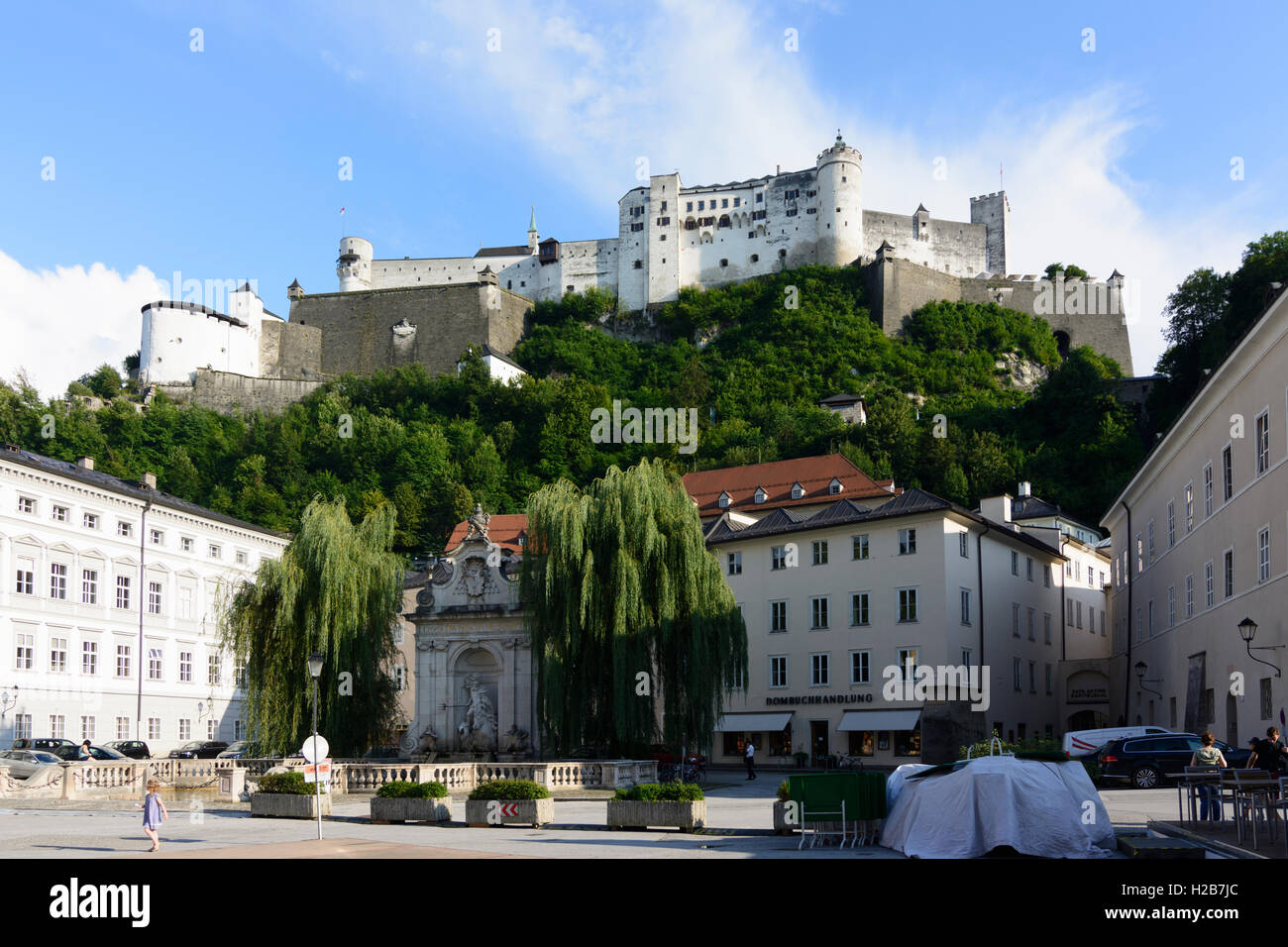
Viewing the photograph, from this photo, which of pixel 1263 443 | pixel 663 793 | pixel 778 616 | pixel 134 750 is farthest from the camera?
pixel 778 616

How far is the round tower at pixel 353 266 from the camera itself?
14675 cm

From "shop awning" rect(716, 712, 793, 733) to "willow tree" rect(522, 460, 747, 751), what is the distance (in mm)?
17354

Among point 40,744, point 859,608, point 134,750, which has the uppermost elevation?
point 859,608

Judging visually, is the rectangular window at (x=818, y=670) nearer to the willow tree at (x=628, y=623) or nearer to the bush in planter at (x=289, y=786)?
the willow tree at (x=628, y=623)

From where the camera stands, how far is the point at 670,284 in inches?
5438

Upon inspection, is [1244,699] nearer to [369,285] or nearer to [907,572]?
[907,572]

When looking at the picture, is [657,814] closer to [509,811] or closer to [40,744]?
[509,811]

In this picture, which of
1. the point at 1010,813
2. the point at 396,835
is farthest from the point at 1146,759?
the point at 396,835

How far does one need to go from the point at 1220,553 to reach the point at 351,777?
24.8 metres

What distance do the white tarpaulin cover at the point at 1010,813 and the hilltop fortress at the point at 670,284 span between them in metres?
110

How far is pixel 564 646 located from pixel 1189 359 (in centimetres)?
6856

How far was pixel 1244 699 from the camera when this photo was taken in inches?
1288

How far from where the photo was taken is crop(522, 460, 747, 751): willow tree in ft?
117

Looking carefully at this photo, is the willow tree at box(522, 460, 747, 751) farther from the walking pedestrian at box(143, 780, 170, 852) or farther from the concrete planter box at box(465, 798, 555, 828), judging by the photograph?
the walking pedestrian at box(143, 780, 170, 852)
